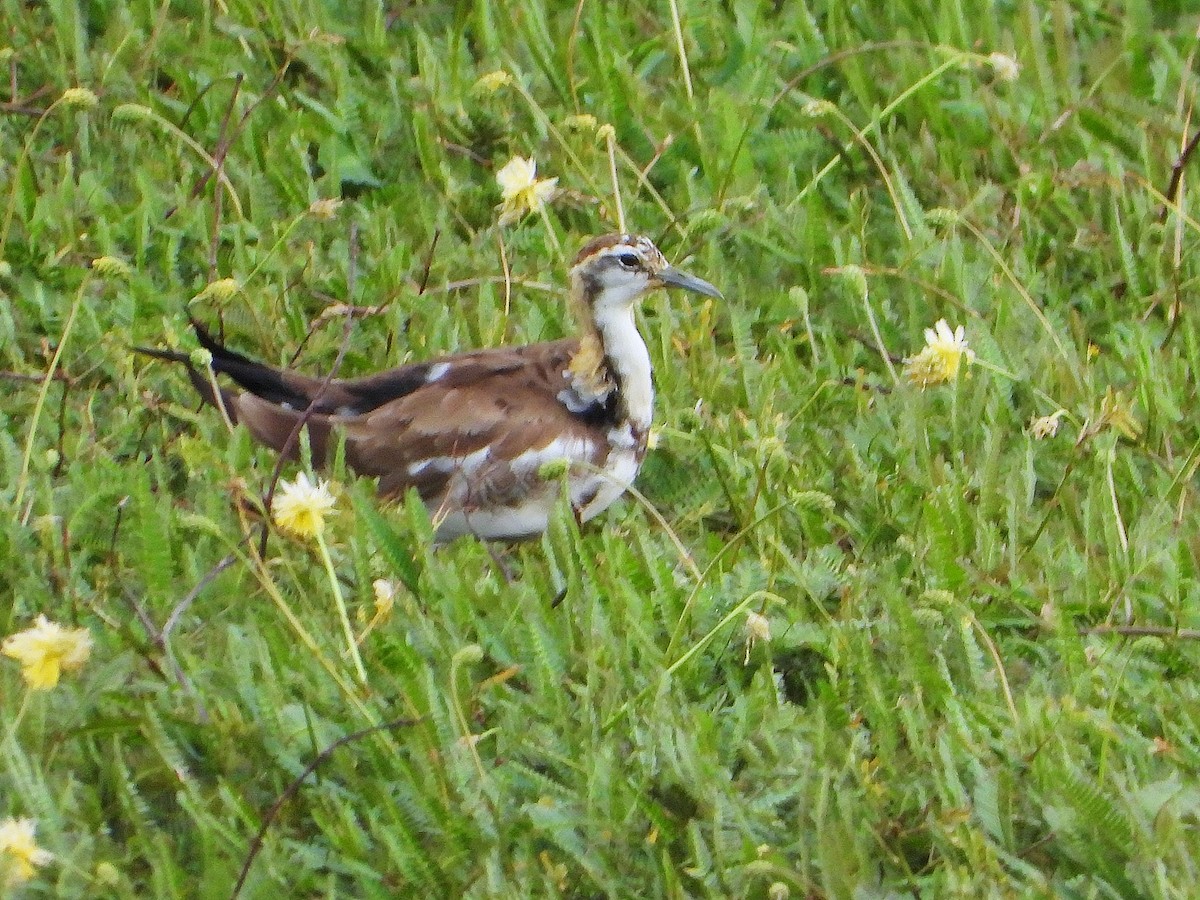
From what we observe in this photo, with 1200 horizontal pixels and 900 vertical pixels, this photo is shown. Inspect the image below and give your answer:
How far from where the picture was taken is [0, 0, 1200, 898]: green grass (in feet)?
13.2

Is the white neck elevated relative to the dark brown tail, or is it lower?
lower

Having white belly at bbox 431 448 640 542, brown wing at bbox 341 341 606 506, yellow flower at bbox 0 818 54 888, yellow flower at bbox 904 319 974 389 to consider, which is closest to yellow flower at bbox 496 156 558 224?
brown wing at bbox 341 341 606 506

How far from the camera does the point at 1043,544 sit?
5215mm

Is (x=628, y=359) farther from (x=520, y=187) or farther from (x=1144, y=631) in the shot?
(x=1144, y=631)

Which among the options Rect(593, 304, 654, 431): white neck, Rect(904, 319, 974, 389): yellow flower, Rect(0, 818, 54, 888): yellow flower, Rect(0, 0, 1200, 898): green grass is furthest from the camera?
Rect(593, 304, 654, 431): white neck

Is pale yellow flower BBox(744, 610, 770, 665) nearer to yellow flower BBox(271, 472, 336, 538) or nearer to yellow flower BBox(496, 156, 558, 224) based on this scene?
yellow flower BBox(271, 472, 336, 538)

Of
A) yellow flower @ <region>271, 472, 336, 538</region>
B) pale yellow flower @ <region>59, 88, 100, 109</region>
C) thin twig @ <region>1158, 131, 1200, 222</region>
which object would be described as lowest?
thin twig @ <region>1158, 131, 1200, 222</region>

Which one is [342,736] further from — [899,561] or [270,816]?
[899,561]

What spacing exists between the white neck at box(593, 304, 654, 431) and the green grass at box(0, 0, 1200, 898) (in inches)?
9.3

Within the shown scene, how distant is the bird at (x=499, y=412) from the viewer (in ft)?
17.0

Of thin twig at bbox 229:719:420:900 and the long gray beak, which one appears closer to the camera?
thin twig at bbox 229:719:420:900

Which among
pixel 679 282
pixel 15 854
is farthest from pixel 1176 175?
pixel 15 854

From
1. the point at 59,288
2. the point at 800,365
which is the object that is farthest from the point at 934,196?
the point at 59,288

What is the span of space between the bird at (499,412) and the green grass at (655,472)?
6.3 inches
